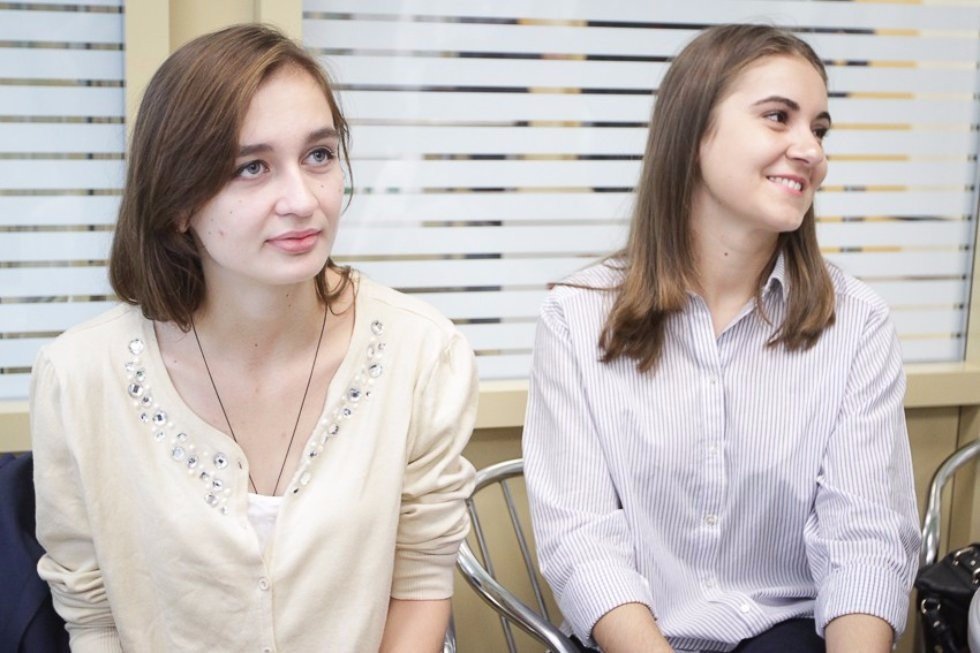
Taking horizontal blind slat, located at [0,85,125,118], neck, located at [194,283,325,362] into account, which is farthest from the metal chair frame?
horizontal blind slat, located at [0,85,125,118]

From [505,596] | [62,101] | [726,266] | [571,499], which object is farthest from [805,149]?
[62,101]

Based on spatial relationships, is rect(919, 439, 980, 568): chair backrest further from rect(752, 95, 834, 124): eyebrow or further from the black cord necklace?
the black cord necklace

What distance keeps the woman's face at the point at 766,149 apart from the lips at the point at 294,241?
82 cm

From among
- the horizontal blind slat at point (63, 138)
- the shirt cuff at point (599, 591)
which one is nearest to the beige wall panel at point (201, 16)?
the horizontal blind slat at point (63, 138)

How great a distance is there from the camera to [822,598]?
76.4 inches

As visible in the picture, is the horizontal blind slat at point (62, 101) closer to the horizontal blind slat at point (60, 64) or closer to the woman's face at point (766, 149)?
Answer: the horizontal blind slat at point (60, 64)

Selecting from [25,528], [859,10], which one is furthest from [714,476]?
[859,10]

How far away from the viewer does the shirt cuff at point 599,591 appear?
6.31ft

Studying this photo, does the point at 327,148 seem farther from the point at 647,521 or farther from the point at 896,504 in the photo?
the point at 896,504

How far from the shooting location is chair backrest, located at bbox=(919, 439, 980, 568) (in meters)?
2.36

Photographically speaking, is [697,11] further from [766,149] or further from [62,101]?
[62,101]

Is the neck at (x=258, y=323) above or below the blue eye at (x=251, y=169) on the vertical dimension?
below

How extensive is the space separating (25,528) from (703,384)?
1.11 m

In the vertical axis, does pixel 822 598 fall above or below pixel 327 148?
below
